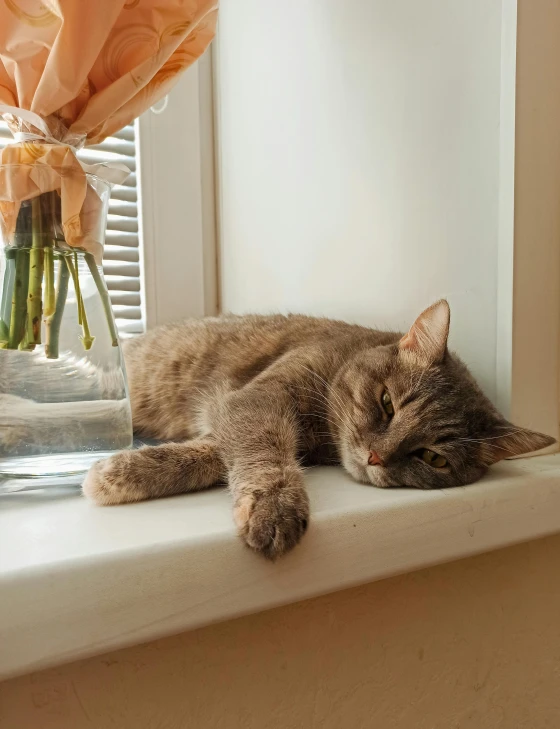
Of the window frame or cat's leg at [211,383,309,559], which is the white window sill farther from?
the window frame

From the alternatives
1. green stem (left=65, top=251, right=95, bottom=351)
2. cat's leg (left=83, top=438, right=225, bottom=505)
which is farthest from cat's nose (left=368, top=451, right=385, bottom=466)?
green stem (left=65, top=251, right=95, bottom=351)

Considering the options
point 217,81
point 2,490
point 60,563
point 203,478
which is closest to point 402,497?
point 203,478

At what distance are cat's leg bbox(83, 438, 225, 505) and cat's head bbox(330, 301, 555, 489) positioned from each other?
Answer: 0.75ft

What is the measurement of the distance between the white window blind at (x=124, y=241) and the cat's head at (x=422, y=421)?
0.68 meters

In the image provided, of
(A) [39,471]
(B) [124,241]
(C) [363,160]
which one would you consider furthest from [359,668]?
(B) [124,241]

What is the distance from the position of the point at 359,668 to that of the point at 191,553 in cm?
38

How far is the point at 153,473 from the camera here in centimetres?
80

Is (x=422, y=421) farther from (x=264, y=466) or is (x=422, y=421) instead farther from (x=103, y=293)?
(x=103, y=293)

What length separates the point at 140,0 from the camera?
834 millimetres

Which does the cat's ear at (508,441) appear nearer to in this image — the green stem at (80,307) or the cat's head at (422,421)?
the cat's head at (422,421)

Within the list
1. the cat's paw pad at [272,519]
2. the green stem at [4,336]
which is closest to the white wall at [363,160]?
the cat's paw pad at [272,519]

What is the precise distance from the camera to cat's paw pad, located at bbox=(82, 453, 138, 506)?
0.77 metres

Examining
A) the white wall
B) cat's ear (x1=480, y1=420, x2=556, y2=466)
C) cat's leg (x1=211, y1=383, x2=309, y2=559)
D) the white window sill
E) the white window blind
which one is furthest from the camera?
the white window blind

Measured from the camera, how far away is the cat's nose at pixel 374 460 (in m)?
0.87
